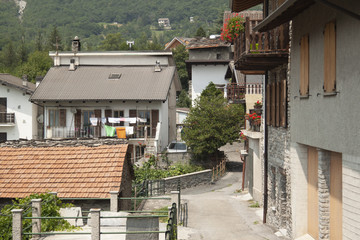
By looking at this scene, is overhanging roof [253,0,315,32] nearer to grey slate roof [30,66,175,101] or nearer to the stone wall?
the stone wall

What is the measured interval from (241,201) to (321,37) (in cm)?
1429

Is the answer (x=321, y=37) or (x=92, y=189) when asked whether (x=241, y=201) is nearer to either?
(x=92, y=189)

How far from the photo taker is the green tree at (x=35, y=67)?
74.1 metres

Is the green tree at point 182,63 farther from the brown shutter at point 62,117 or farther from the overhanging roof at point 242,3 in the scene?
the overhanging roof at point 242,3

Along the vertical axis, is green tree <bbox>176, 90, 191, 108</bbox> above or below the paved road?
above

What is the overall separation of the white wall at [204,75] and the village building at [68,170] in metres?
36.6

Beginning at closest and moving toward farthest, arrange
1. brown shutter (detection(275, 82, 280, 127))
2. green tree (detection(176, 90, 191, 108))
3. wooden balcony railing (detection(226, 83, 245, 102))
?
brown shutter (detection(275, 82, 280, 127)), wooden balcony railing (detection(226, 83, 245, 102)), green tree (detection(176, 90, 191, 108))

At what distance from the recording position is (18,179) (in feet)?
58.1

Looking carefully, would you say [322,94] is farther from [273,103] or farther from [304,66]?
[273,103]

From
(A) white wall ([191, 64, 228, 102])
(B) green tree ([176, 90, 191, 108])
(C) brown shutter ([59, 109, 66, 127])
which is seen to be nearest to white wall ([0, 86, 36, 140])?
(C) brown shutter ([59, 109, 66, 127])

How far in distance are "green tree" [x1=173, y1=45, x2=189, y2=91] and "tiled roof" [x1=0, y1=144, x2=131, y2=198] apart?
5976 centimetres

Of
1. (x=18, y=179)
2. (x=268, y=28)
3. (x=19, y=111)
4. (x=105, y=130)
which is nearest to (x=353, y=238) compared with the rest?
(x=268, y=28)

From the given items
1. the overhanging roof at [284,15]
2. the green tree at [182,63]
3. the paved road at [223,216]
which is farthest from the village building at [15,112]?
the green tree at [182,63]

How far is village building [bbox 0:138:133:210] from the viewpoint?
17.1 m
